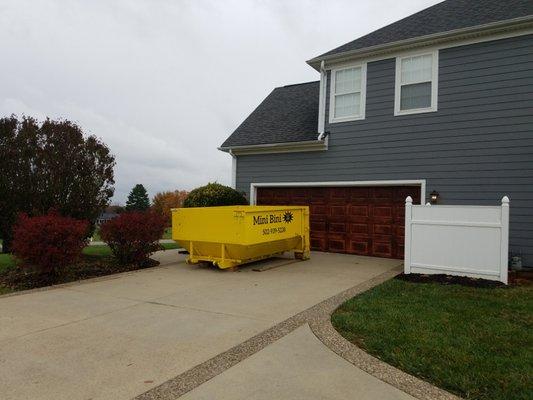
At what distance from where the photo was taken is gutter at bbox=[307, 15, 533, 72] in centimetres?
911

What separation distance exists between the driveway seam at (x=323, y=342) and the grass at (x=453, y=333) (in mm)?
126

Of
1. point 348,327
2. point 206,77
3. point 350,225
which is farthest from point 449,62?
point 206,77

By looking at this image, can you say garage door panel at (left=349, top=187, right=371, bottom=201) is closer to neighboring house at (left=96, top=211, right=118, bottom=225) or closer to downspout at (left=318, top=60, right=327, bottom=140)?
downspout at (left=318, top=60, right=327, bottom=140)

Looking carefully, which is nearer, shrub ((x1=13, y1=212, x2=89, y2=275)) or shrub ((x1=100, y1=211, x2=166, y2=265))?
shrub ((x1=13, y1=212, x2=89, y2=275))

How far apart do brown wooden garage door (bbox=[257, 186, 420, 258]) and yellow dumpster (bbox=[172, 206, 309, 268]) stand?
203cm

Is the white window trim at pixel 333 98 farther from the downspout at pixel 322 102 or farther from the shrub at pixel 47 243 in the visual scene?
the shrub at pixel 47 243

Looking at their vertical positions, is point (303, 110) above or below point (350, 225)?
above

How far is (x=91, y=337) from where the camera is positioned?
4.59 meters

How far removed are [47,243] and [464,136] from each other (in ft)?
30.5

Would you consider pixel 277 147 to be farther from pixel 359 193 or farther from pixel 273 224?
pixel 273 224

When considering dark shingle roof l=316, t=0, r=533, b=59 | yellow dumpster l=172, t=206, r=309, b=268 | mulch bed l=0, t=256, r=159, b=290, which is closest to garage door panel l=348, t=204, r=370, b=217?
yellow dumpster l=172, t=206, r=309, b=268

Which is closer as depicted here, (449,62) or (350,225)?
(449,62)

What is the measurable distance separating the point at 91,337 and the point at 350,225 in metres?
8.27

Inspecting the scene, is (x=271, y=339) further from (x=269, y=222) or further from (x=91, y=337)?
(x=269, y=222)
